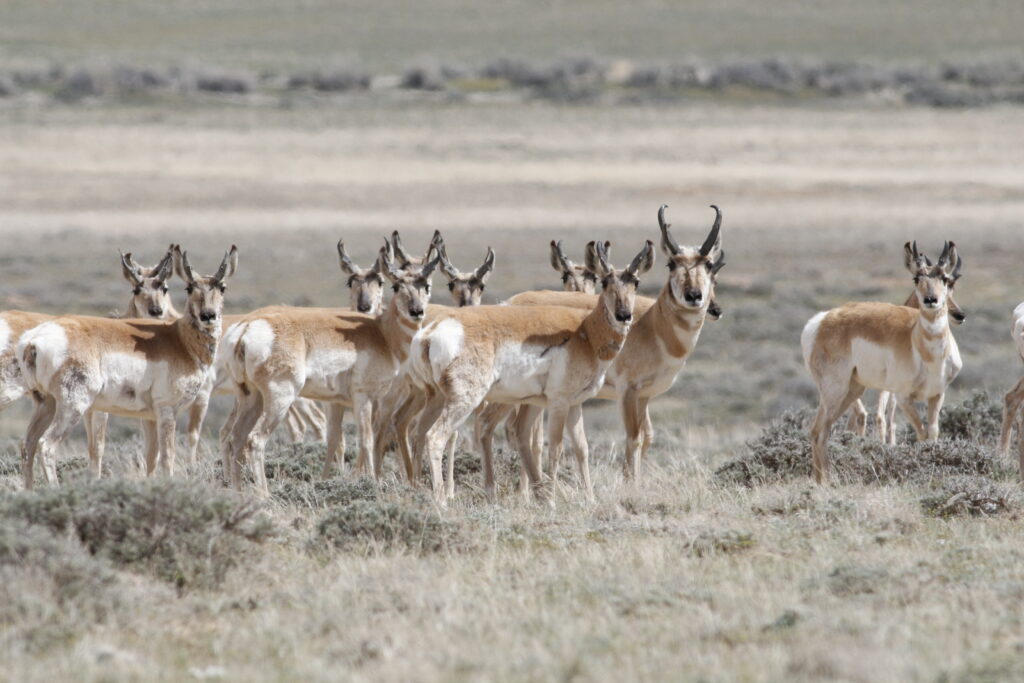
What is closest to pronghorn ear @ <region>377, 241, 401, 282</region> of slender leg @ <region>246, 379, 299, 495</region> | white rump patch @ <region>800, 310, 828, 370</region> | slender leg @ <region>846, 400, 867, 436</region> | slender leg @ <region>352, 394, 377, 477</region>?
slender leg @ <region>352, 394, 377, 477</region>

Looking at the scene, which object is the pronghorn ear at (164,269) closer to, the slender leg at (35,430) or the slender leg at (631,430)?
the slender leg at (35,430)

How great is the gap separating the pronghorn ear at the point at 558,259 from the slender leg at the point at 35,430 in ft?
15.7

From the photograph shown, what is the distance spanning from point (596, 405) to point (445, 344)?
1466 cm

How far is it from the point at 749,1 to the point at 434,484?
114267 millimetres

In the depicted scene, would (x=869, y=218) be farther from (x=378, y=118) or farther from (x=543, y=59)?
(x=543, y=59)

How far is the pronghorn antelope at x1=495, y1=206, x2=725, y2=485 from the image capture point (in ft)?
40.2

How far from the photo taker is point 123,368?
39.2 feet

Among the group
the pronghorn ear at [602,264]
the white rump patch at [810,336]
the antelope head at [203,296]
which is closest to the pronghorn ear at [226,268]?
the antelope head at [203,296]

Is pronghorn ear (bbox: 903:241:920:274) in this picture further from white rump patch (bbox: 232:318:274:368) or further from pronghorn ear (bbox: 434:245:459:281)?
white rump patch (bbox: 232:318:274:368)

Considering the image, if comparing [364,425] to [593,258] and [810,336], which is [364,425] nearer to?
[593,258]

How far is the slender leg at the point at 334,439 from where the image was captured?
12961 mm

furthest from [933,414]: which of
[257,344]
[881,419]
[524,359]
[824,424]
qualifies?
[257,344]

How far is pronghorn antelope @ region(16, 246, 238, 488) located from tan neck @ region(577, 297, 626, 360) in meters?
3.18

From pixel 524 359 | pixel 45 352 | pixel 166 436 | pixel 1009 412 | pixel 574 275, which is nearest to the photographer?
pixel 45 352
